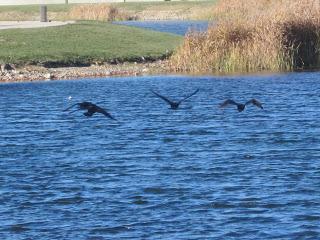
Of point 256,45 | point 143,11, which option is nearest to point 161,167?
point 256,45

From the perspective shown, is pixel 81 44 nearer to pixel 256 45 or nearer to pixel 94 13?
pixel 256 45

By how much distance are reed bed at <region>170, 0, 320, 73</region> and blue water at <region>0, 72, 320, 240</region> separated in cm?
387

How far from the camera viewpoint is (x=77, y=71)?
3791 centimetres

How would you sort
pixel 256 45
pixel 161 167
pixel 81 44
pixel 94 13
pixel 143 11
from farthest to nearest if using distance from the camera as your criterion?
pixel 143 11 → pixel 94 13 → pixel 81 44 → pixel 256 45 → pixel 161 167

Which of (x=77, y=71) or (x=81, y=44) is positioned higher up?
(x=81, y=44)

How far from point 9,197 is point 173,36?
31683mm

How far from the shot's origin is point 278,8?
131 ft

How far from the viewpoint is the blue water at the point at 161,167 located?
1507 centimetres

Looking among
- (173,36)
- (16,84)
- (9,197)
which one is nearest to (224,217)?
(9,197)

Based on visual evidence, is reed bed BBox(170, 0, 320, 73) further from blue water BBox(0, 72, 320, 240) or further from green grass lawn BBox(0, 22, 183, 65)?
blue water BBox(0, 72, 320, 240)

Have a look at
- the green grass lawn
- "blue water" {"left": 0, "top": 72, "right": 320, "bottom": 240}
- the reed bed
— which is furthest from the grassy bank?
"blue water" {"left": 0, "top": 72, "right": 320, "bottom": 240}

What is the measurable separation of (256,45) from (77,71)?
6122mm

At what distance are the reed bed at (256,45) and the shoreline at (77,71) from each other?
1.06 metres

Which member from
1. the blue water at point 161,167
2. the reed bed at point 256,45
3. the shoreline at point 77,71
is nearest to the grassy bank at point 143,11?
the shoreline at point 77,71
